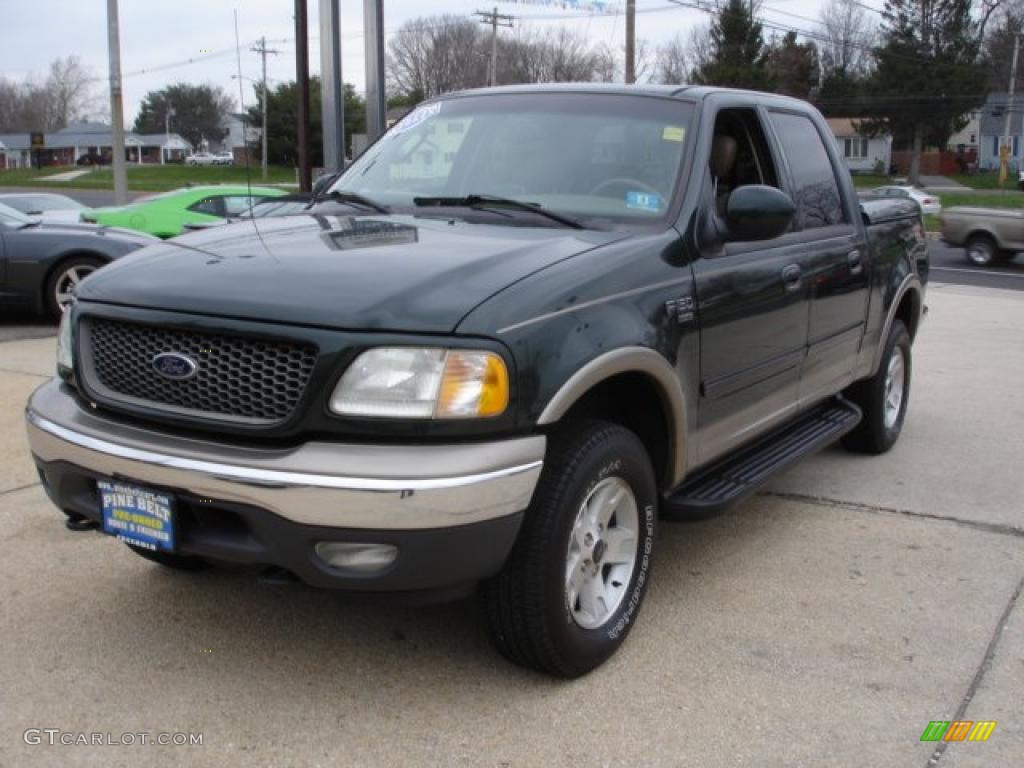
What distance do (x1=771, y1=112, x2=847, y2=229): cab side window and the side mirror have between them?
36.5 inches

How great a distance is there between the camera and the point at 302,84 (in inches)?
526

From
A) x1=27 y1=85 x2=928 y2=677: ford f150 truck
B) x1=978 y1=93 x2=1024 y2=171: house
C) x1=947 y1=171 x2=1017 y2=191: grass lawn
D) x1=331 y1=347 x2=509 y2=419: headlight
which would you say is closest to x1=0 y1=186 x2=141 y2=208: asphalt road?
x1=27 y1=85 x2=928 y2=677: ford f150 truck

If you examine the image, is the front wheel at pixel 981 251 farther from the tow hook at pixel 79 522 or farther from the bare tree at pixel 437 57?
the bare tree at pixel 437 57

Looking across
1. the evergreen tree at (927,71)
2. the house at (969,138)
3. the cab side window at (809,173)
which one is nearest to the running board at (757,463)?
the cab side window at (809,173)

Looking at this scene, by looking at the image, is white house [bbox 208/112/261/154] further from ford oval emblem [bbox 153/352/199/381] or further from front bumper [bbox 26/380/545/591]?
front bumper [bbox 26/380/545/591]

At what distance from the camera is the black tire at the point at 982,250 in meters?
20.2

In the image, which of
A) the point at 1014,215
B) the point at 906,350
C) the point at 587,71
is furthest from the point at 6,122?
the point at 906,350

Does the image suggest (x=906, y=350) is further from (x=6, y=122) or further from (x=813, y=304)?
(x=6, y=122)

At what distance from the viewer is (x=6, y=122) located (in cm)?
11956

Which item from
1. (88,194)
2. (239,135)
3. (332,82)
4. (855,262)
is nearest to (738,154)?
(855,262)

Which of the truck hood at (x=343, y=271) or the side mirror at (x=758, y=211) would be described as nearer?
the truck hood at (x=343, y=271)

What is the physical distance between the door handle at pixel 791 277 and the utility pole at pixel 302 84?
9.56 m

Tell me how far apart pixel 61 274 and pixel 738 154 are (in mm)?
7519

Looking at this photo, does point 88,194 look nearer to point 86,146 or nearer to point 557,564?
point 557,564
